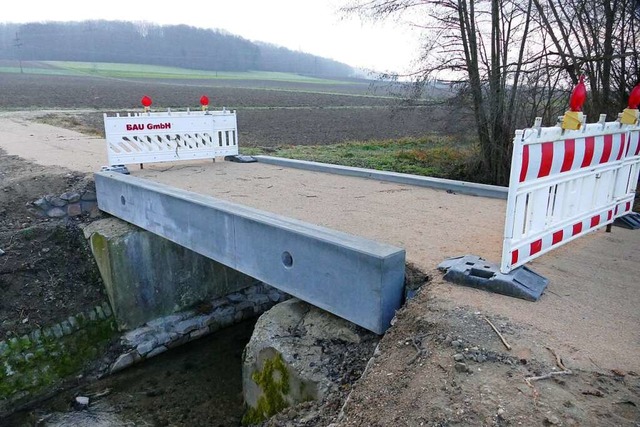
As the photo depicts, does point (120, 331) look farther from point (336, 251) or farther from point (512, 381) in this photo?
point (512, 381)

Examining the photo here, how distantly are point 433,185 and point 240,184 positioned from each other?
311 centimetres

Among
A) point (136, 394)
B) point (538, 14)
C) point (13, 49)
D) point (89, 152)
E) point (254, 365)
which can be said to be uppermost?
point (13, 49)

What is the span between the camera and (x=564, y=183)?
4.14 m

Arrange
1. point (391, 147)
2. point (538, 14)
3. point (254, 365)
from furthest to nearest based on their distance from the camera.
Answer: point (391, 147) → point (538, 14) → point (254, 365)

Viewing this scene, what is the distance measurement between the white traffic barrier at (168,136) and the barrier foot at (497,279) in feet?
22.8

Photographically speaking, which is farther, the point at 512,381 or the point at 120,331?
the point at 120,331

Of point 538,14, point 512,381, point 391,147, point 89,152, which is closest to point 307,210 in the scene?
point 512,381

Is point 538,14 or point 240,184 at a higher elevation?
point 538,14

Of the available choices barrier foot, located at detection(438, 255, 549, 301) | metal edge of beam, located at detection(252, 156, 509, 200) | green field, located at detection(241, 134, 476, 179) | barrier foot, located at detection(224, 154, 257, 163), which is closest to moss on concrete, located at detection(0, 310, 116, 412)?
→ barrier foot, located at detection(224, 154, 257, 163)

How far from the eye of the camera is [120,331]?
305 inches

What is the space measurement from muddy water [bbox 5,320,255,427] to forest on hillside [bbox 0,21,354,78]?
349 ft

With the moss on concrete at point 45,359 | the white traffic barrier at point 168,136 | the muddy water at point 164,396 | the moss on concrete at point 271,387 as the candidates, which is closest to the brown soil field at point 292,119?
the white traffic barrier at point 168,136

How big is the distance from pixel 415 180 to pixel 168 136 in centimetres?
490

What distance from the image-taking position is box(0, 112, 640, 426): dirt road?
8.54 feet
